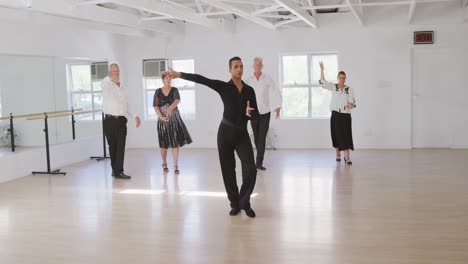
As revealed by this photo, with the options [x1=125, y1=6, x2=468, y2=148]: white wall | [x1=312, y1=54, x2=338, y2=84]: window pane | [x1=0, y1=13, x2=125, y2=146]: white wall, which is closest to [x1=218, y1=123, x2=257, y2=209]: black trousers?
[x1=0, y1=13, x2=125, y2=146]: white wall

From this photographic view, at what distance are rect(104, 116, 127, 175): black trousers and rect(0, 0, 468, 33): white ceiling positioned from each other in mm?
1546

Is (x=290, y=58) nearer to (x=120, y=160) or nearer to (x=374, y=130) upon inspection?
(x=374, y=130)

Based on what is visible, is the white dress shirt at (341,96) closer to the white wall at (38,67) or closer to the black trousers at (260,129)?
the black trousers at (260,129)

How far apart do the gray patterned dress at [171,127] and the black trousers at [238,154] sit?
2.57 meters

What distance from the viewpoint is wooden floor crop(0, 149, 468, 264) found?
3.83 m

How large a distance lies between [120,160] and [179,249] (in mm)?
3499

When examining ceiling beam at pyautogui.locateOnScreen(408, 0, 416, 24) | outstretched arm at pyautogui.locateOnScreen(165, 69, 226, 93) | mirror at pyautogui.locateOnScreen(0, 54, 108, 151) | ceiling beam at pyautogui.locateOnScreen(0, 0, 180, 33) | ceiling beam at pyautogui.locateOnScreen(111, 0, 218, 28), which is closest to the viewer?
outstretched arm at pyautogui.locateOnScreen(165, 69, 226, 93)

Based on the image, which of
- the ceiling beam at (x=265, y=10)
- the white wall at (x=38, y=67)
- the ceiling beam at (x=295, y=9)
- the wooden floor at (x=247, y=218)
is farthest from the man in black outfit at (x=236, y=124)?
the white wall at (x=38, y=67)

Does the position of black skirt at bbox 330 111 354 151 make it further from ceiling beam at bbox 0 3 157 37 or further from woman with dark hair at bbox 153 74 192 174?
ceiling beam at bbox 0 3 157 37

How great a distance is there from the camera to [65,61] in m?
8.71

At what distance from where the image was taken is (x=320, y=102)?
10.2m

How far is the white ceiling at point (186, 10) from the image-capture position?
256 inches

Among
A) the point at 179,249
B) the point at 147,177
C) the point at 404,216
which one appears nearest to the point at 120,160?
the point at 147,177

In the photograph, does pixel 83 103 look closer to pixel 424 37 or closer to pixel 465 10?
pixel 424 37
